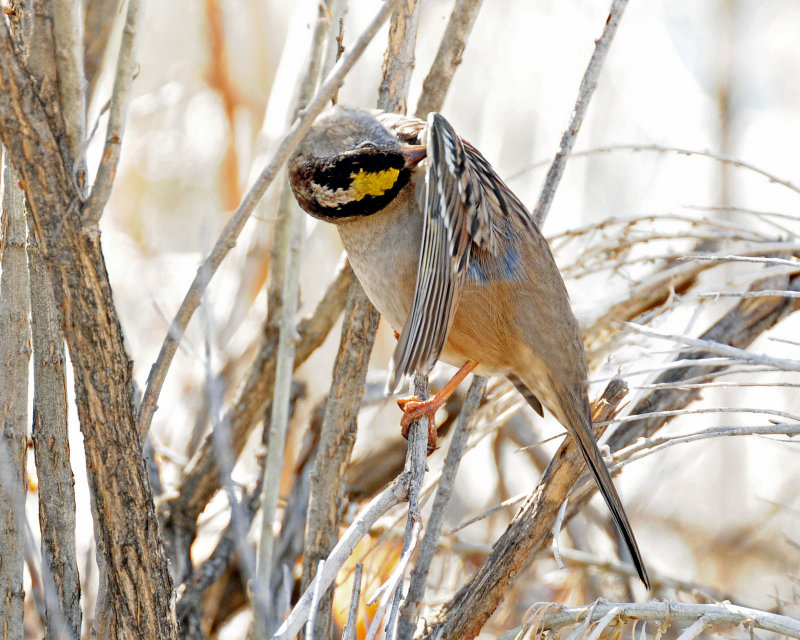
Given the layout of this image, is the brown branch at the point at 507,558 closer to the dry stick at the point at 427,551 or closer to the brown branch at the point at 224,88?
the dry stick at the point at 427,551

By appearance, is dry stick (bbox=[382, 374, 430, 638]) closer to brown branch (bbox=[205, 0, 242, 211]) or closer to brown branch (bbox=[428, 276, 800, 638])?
brown branch (bbox=[428, 276, 800, 638])

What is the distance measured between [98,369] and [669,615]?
1.28m

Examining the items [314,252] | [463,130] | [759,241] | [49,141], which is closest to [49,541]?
[49,141]

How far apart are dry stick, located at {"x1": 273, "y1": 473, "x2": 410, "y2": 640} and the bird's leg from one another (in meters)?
0.59

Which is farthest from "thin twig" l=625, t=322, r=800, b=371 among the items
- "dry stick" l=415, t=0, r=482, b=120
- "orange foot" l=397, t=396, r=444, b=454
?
"dry stick" l=415, t=0, r=482, b=120

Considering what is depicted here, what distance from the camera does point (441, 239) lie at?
8.00ft

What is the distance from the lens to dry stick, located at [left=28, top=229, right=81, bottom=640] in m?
1.95

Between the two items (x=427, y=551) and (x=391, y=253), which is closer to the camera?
(x=427, y=551)

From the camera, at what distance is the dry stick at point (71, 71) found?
175 centimetres

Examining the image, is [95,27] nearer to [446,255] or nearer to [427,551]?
[446,255]

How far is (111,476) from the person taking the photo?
1787 mm

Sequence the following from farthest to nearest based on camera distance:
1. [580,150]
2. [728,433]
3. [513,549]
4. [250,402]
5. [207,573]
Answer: [580,150] → [250,402] → [207,573] → [513,549] → [728,433]

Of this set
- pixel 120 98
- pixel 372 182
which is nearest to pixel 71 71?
pixel 120 98

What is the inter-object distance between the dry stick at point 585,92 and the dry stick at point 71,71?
127cm
